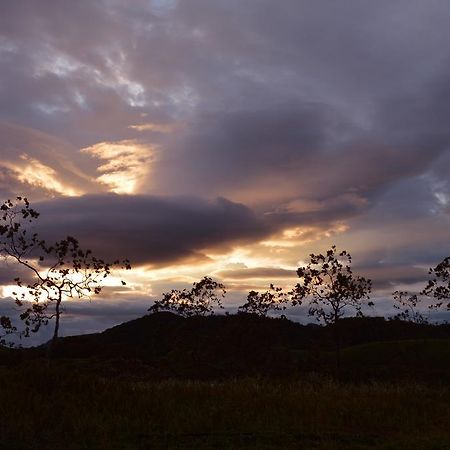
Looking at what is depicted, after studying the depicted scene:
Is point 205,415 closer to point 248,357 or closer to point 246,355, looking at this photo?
point 248,357

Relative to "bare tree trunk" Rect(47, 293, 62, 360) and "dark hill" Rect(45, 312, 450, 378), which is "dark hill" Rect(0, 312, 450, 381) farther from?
"bare tree trunk" Rect(47, 293, 62, 360)

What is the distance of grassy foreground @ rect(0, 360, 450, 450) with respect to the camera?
15.1 meters

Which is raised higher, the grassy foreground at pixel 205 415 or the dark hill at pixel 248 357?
the dark hill at pixel 248 357

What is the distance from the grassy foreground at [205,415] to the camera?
15.1m

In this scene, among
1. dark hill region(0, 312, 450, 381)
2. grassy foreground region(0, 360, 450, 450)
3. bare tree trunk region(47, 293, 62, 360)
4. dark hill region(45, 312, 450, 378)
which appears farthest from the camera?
dark hill region(45, 312, 450, 378)

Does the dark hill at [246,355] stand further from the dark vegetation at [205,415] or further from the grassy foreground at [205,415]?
the grassy foreground at [205,415]

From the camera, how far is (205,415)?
17.8 meters

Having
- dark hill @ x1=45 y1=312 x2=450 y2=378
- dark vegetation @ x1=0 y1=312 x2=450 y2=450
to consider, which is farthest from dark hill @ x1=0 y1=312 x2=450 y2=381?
dark vegetation @ x1=0 y1=312 x2=450 y2=450

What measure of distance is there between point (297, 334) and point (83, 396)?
111m

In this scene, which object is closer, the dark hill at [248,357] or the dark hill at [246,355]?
the dark hill at [248,357]

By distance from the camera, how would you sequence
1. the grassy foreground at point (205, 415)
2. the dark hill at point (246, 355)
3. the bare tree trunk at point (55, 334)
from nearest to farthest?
the grassy foreground at point (205, 415) < the bare tree trunk at point (55, 334) < the dark hill at point (246, 355)

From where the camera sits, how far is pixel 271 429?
55.1ft

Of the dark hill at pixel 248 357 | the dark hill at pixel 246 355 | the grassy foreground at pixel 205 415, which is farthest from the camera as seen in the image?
the dark hill at pixel 246 355

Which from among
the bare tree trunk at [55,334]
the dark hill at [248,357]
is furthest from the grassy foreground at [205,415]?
the dark hill at [248,357]
